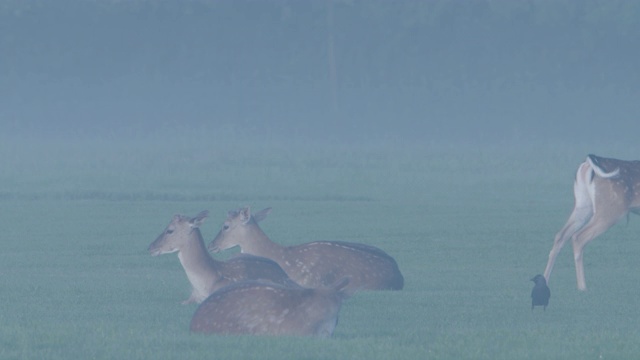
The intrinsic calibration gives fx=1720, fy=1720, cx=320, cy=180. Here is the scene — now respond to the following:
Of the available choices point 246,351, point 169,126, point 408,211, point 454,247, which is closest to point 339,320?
point 246,351

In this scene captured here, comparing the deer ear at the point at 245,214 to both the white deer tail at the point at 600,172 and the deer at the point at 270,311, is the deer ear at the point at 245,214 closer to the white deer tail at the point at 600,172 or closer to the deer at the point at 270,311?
the white deer tail at the point at 600,172

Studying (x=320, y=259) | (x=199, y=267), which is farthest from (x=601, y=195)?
(x=199, y=267)

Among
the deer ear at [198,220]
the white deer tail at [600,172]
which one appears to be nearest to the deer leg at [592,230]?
the white deer tail at [600,172]

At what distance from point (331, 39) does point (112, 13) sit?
10133 mm

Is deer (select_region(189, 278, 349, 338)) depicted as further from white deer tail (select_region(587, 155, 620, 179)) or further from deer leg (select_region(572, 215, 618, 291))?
white deer tail (select_region(587, 155, 620, 179))

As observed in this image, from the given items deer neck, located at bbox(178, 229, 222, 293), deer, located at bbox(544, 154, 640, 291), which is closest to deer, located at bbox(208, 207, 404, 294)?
deer neck, located at bbox(178, 229, 222, 293)

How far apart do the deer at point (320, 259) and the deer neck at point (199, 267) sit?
155 centimetres

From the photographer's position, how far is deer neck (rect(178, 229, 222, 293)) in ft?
50.6

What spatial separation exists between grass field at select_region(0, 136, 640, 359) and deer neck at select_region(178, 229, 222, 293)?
303mm

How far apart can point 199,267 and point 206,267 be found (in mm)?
63

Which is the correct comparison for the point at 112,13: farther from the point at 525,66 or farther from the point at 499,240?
the point at 499,240

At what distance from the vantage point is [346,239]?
23.8 meters

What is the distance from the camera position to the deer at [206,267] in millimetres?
15320

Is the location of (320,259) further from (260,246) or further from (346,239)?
(346,239)
